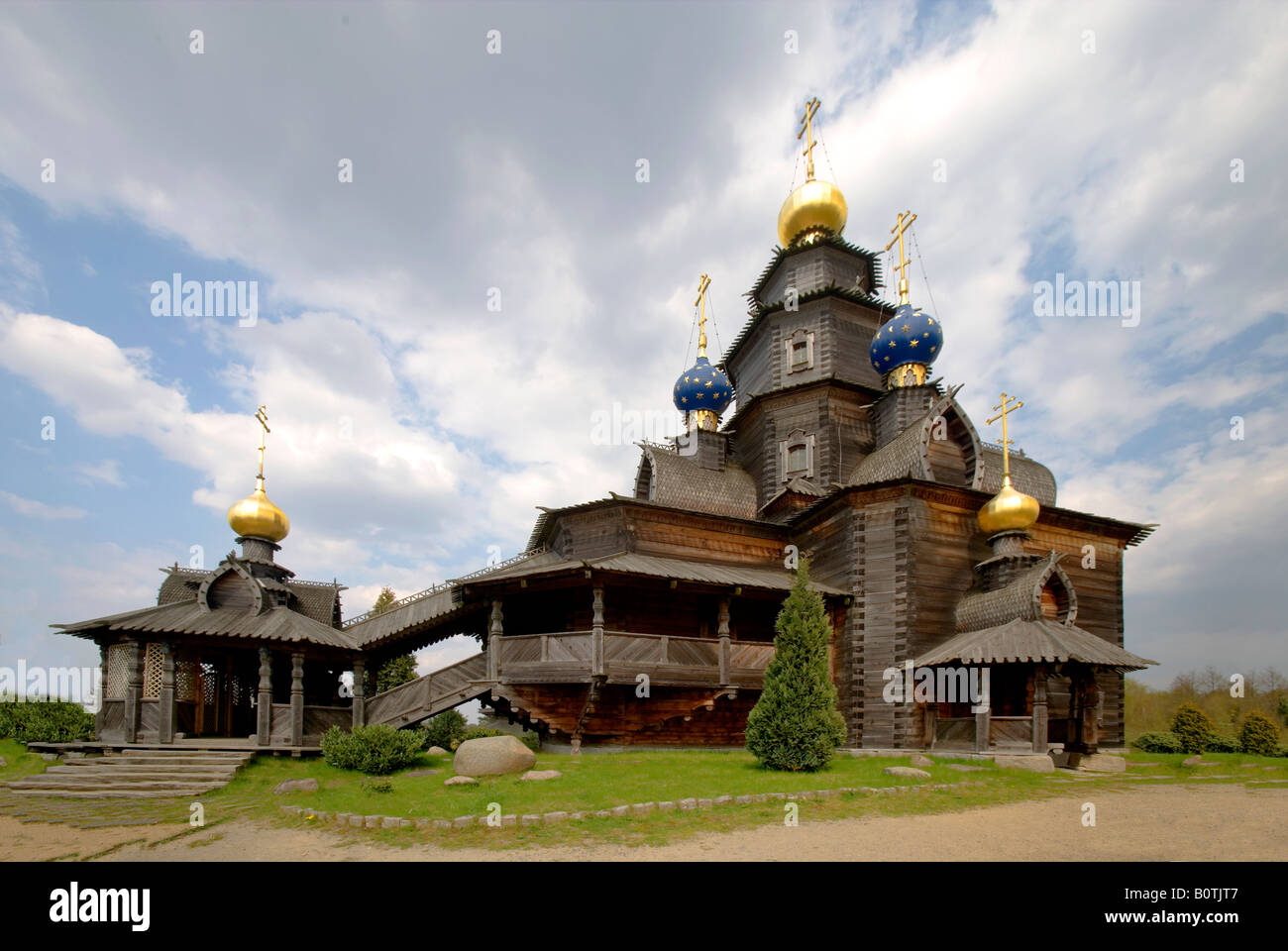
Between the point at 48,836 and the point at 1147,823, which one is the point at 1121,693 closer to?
the point at 1147,823

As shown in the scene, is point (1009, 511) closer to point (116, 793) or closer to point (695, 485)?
point (695, 485)

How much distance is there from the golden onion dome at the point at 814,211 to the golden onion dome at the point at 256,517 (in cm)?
2026

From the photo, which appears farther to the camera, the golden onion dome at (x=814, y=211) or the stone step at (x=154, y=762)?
the golden onion dome at (x=814, y=211)

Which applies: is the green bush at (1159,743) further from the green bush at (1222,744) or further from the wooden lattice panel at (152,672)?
the wooden lattice panel at (152,672)

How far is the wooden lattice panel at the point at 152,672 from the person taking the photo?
15641mm

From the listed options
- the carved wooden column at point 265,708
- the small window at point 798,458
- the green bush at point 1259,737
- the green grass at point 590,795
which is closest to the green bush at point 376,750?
the green grass at point 590,795

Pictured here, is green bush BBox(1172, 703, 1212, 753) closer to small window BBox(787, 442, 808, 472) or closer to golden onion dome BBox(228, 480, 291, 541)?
small window BBox(787, 442, 808, 472)

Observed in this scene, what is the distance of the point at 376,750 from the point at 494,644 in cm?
401

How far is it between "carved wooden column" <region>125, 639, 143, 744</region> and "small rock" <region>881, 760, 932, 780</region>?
15984mm

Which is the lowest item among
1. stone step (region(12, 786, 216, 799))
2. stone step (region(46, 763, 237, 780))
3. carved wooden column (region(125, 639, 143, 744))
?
stone step (region(12, 786, 216, 799))

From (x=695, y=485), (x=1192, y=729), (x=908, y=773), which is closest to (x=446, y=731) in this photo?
(x=695, y=485)

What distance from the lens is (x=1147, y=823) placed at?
9445mm

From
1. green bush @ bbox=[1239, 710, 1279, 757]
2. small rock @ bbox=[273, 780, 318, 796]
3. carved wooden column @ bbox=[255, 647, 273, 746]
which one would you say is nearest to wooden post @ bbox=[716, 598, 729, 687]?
A: small rock @ bbox=[273, 780, 318, 796]

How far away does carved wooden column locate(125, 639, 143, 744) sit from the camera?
14891 millimetres
